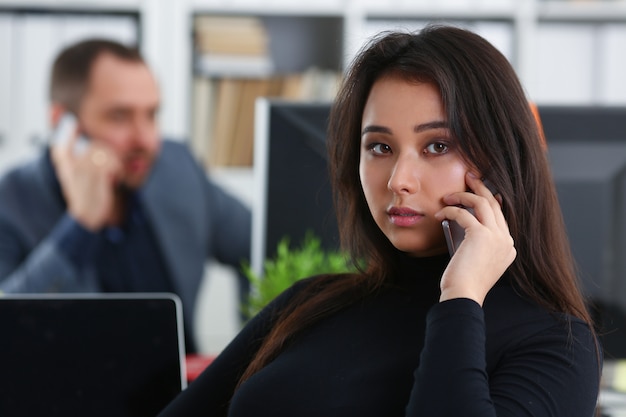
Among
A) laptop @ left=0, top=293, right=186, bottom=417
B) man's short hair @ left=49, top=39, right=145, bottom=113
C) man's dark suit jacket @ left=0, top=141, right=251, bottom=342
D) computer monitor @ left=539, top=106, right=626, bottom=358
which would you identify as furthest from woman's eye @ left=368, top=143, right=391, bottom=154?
man's short hair @ left=49, top=39, right=145, bottom=113

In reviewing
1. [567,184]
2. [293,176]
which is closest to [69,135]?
[293,176]

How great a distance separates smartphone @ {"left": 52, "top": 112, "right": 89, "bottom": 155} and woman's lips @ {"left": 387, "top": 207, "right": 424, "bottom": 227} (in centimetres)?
233

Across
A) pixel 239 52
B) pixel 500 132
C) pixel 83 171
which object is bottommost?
pixel 83 171

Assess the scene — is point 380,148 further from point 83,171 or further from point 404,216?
point 83,171

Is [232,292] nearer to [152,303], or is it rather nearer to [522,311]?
[152,303]

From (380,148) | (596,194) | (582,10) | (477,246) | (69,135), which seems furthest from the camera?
(582,10)

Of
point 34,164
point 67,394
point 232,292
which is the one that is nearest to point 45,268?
point 34,164

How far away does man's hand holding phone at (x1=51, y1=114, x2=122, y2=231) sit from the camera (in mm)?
3201

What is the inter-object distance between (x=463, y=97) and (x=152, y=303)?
494mm

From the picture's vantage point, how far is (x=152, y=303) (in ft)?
4.03

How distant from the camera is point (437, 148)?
3.45 feet

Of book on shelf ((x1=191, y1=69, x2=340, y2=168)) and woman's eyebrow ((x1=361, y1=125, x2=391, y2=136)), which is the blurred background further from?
woman's eyebrow ((x1=361, y1=125, x2=391, y2=136))

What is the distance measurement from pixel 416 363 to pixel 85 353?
442mm

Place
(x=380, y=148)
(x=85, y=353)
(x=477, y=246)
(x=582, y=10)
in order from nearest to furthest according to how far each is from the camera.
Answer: (x=477, y=246) → (x=380, y=148) → (x=85, y=353) → (x=582, y=10)
